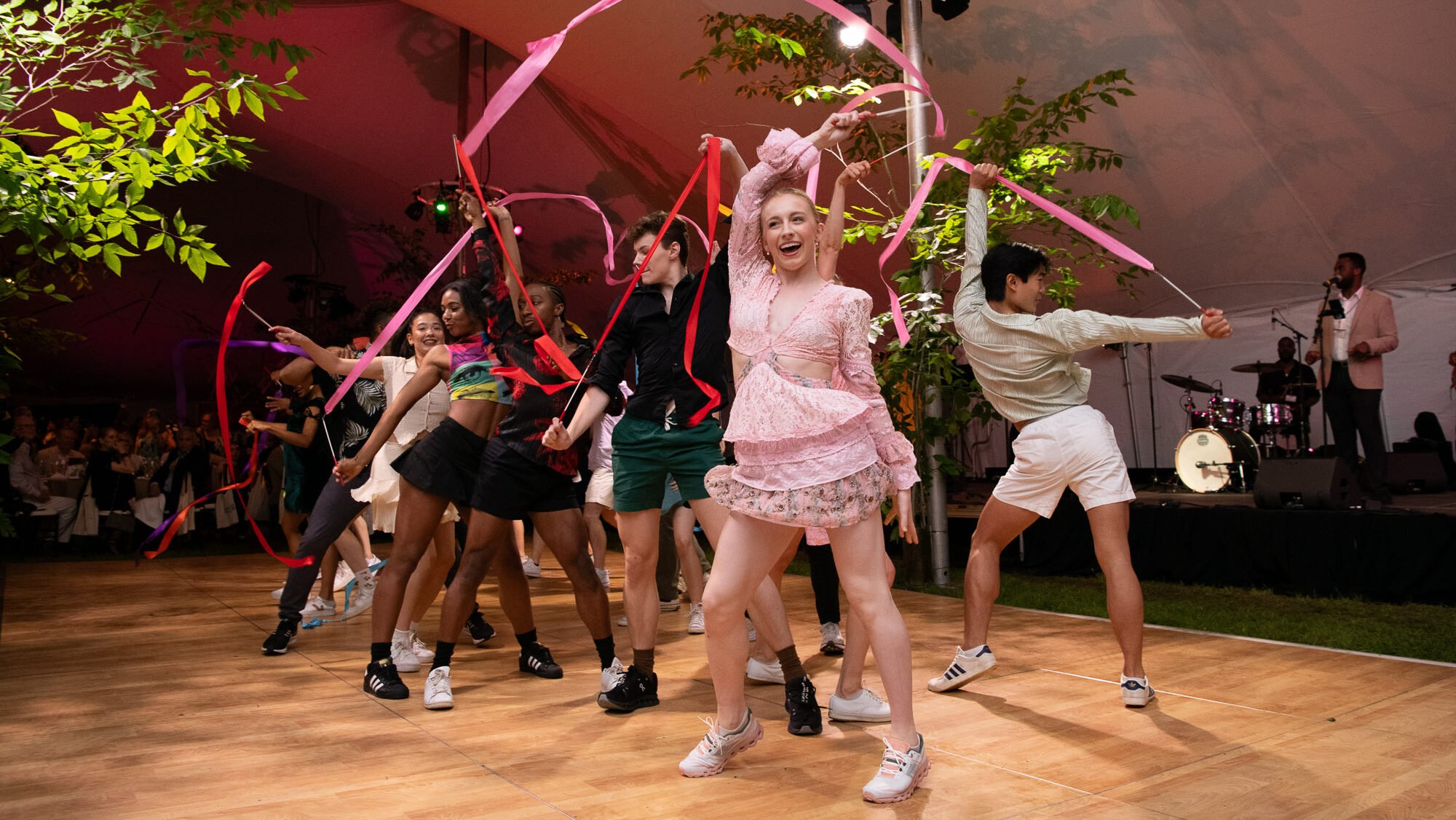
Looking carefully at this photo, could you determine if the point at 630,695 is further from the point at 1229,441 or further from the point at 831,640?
the point at 1229,441

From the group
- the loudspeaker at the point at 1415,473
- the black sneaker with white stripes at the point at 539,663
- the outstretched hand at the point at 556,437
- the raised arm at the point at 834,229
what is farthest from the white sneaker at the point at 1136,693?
the loudspeaker at the point at 1415,473

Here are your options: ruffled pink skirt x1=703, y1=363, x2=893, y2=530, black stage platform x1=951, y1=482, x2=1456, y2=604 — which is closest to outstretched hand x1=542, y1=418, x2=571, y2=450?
ruffled pink skirt x1=703, y1=363, x2=893, y2=530

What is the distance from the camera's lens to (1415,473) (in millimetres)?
8039

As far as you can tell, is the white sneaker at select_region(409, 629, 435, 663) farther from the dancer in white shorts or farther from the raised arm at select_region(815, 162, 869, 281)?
the raised arm at select_region(815, 162, 869, 281)

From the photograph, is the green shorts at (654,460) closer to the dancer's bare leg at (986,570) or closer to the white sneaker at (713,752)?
the white sneaker at (713,752)

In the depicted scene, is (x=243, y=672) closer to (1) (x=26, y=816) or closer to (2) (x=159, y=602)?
(1) (x=26, y=816)

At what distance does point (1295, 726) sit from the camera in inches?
111

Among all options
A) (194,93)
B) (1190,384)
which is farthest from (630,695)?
(1190,384)

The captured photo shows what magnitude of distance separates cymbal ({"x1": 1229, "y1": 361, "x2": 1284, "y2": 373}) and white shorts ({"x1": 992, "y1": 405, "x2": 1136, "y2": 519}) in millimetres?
6301

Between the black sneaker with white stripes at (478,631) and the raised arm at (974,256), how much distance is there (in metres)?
2.53

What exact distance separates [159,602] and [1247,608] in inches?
244

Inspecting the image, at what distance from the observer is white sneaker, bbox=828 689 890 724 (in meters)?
2.96

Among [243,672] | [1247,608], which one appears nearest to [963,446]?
[1247,608]

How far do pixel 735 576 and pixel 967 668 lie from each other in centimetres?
132
